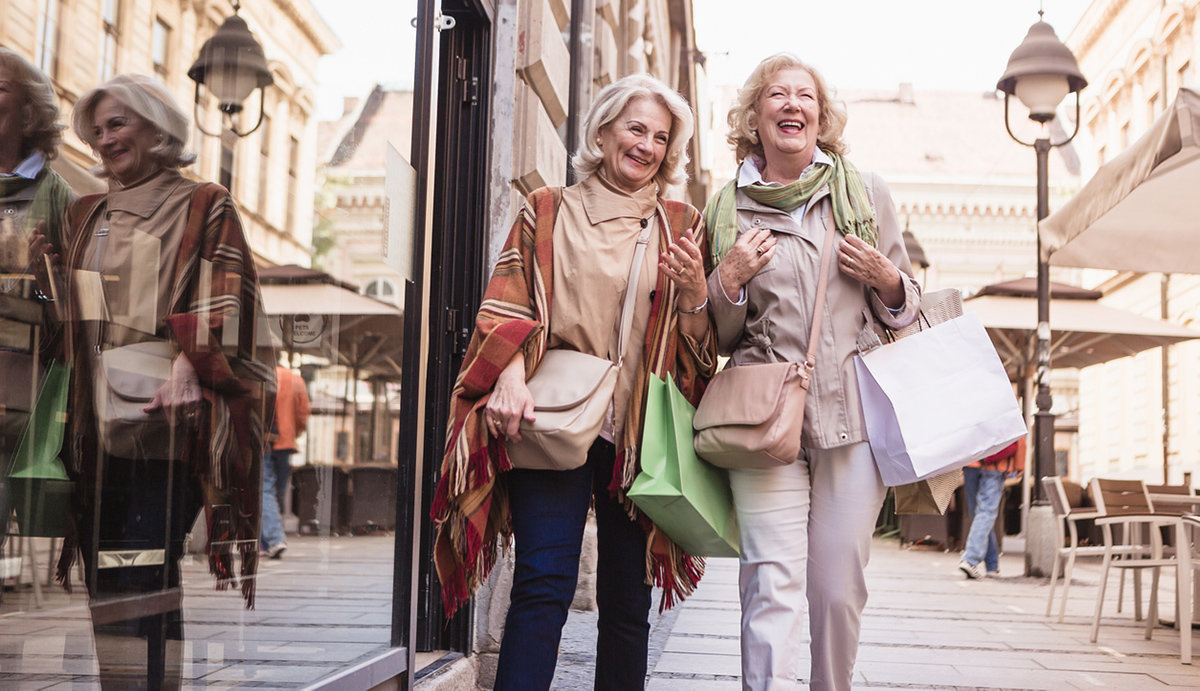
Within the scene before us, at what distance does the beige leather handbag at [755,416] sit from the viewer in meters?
2.96

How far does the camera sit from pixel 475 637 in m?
4.61

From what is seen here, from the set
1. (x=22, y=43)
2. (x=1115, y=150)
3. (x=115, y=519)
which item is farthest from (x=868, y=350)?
(x=1115, y=150)

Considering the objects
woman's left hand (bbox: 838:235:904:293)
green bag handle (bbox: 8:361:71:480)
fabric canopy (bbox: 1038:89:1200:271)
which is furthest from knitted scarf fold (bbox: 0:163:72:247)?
fabric canopy (bbox: 1038:89:1200:271)

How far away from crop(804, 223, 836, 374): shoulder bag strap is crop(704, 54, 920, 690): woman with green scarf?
0.06 ft

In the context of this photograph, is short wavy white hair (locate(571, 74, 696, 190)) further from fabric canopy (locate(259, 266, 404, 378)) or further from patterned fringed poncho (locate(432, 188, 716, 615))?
fabric canopy (locate(259, 266, 404, 378))

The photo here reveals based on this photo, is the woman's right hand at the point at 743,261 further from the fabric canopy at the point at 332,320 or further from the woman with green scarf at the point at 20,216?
the woman with green scarf at the point at 20,216

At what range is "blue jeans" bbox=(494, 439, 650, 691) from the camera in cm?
280

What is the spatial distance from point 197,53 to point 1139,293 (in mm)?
29921

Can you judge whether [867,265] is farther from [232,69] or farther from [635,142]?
[232,69]

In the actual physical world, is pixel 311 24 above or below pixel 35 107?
above

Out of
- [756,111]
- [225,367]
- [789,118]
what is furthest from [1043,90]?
[225,367]

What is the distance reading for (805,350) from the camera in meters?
3.12

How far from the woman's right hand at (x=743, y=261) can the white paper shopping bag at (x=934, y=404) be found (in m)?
0.36

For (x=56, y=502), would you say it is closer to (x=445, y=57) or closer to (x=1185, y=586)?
(x=445, y=57)
